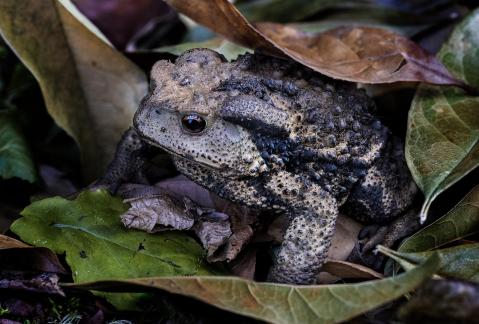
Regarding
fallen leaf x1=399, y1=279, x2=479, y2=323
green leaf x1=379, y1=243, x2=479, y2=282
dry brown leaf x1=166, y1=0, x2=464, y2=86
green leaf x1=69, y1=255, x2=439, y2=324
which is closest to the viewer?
fallen leaf x1=399, y1=279, x2=479, y2=323

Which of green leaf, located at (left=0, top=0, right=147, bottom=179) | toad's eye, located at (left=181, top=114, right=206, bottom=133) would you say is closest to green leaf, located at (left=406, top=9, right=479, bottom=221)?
toad's eye, located at (left=181, top=114, right=206, bottom=133)

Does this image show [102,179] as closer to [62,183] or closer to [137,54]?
[62,183]

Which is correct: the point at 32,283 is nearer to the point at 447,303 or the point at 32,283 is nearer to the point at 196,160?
the point at 196,160

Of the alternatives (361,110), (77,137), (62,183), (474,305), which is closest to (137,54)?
(77,137)

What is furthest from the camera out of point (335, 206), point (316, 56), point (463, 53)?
point (463, 53)

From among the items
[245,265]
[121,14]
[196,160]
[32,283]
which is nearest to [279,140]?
[196,160]

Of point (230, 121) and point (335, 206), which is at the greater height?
point (230, 121)

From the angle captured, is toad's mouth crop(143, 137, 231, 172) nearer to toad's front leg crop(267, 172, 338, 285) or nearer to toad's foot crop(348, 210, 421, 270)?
toad's front leg crop(267, 172, 338, 285)
